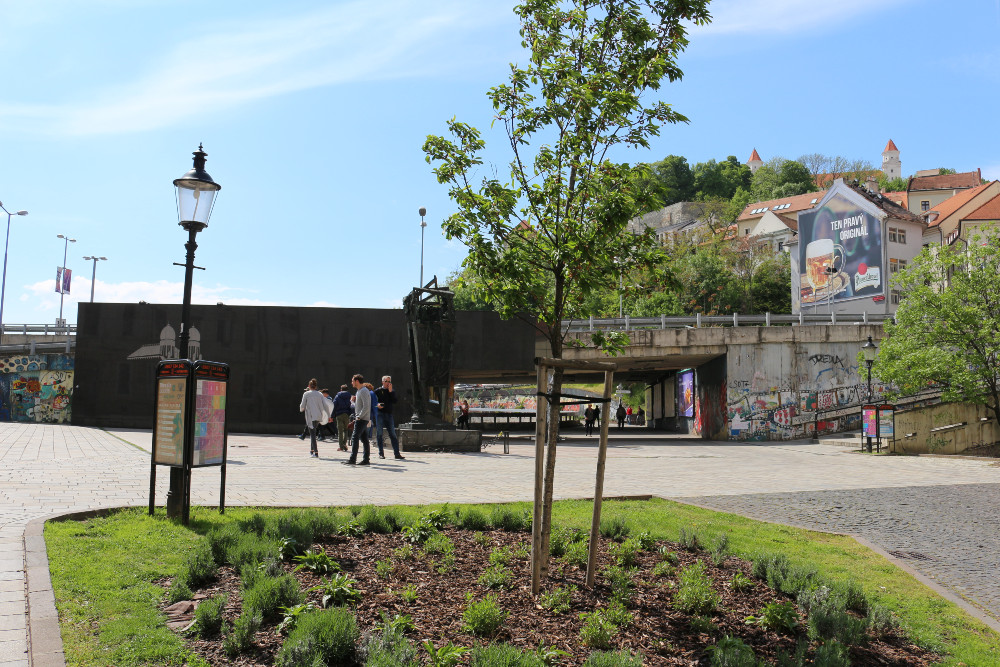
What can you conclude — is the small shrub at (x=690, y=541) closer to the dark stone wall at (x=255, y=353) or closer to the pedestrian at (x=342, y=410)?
the pedestrian at (x=342, y=410)

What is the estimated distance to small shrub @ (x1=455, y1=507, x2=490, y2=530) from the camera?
6.83 meters

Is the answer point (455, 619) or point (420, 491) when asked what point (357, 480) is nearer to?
point (420, 491)

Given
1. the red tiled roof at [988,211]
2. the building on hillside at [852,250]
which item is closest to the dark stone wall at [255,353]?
the building on hillside at [852,250]

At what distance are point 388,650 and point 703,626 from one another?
1.83 m

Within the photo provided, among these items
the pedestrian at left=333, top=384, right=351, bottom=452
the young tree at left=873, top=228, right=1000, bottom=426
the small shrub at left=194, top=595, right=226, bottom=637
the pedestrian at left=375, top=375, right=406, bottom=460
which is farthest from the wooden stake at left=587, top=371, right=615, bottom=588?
the young tree at left=873, top=228, right=1000, bottom=426

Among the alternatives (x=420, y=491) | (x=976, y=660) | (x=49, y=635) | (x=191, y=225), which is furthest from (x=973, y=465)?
(x=49, y=635)

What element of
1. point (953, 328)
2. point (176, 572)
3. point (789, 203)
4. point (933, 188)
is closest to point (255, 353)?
point (953, 328)

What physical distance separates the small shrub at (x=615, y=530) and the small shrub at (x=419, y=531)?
1422mm

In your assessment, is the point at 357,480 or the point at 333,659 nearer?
the point at 333,659

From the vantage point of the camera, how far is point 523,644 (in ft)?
13.5

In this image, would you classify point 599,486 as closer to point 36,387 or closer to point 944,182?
point 36,387

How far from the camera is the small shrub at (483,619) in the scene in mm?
4176

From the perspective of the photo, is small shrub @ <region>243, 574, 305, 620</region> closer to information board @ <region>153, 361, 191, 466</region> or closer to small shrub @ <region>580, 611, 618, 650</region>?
small shrub @ <region>580, 611, 618, 650</region>

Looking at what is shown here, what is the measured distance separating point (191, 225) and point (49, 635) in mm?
5340
